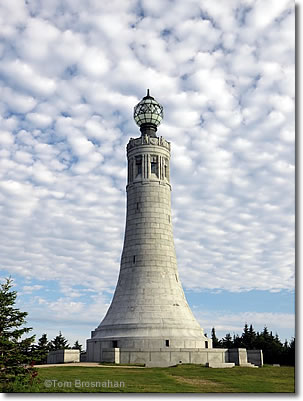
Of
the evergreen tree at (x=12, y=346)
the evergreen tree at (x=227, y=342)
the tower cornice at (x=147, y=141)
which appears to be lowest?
the evergreen tree at (x=227, y=342)

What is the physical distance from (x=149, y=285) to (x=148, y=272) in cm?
143

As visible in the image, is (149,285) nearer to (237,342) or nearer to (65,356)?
(65,356)

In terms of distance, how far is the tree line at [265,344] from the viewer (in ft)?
199

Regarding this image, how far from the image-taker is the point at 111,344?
4381 centimetres

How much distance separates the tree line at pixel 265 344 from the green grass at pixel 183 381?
24395mm

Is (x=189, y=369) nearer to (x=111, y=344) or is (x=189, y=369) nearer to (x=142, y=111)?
(x=111, y=344)

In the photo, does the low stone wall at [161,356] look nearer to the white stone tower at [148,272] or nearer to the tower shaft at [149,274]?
the white stone tower at [148,272]

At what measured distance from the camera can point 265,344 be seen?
68750 millimetres

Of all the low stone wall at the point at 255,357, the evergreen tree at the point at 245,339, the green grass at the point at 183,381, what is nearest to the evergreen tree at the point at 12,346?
the green grass at the point at 183,381

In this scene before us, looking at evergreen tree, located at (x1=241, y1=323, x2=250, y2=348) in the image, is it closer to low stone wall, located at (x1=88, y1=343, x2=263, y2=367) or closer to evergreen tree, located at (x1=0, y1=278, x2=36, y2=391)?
low stone wall, located at (x1=88, y1=343, x2=263, y2=367)

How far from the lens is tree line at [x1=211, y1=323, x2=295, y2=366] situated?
199 ft

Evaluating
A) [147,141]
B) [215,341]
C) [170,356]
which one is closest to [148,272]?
[170,356]

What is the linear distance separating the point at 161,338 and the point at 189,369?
6.97 m

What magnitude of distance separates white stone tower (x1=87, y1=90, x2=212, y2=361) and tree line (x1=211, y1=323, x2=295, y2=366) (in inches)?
741
